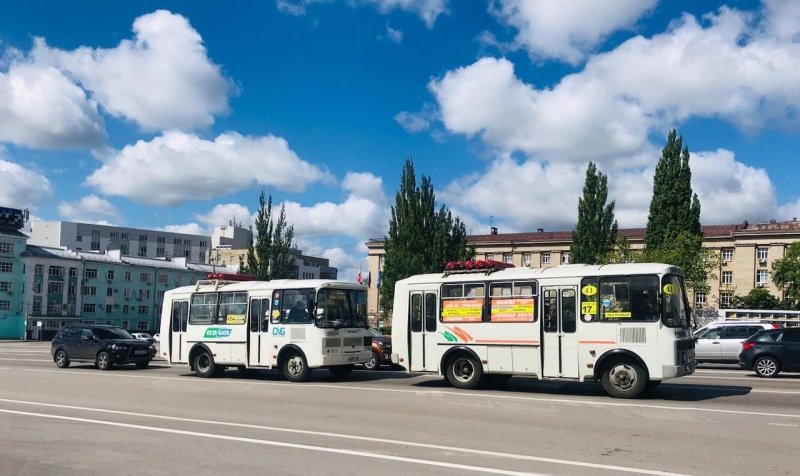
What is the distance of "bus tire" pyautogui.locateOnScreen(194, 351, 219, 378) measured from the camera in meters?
22.3

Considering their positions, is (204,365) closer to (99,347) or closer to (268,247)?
(99,347)

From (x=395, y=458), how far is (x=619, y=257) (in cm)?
4915

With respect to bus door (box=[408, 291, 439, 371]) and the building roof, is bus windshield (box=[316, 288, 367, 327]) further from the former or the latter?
the building roof

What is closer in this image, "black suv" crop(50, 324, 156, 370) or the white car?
"black suv" crop(50, 324, 156, 370)

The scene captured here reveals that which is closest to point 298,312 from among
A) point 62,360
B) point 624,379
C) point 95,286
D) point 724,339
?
point 624,379

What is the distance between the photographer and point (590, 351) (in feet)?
Result: 51.9

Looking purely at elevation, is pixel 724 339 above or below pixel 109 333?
below

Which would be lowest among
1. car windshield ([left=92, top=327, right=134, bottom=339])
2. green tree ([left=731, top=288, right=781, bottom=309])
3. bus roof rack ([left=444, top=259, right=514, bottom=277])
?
car windshield ([left=92, top=327, right=134, bottom=339])

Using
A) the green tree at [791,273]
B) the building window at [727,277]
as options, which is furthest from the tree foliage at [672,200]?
the building window at [727,277]

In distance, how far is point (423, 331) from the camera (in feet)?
61.0

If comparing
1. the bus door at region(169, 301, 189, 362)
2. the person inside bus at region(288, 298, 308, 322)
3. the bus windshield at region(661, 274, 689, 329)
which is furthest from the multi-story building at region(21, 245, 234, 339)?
the bus windshield at region(661, 274, 689, 329)

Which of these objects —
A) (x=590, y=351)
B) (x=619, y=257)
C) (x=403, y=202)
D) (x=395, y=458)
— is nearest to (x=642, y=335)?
(x=590, y=351)

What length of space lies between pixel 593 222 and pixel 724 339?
140ft

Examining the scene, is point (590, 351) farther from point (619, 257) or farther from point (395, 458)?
point (619, 257)
